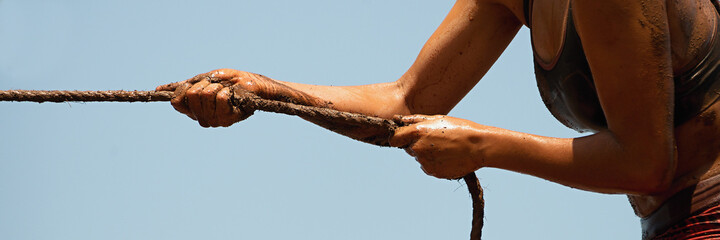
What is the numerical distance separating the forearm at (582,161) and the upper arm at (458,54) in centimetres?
54

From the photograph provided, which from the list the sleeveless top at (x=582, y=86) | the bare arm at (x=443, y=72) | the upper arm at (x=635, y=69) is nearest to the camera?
the upper arm at (x=635, y=69)

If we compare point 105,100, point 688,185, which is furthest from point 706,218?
point 105,100

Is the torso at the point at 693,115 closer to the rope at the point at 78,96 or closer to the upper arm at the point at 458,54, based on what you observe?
the upper arm at the point at 458,54

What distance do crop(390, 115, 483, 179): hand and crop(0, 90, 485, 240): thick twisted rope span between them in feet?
0.20

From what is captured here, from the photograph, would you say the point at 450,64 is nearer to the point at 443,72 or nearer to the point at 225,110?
the point at 443,72

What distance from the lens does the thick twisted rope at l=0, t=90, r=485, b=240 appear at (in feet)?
6.87

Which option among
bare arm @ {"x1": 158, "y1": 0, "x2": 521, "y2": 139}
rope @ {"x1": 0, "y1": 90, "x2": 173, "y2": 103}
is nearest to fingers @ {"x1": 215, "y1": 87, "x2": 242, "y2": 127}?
rope @ {"x1": 0, "y1": 90, "x2": 173, "y2": 103}

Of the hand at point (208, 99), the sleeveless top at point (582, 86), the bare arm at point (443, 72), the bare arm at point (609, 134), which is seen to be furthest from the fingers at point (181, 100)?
the sleeveless top at point (582, 86)

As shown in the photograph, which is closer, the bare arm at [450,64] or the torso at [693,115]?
the torso at [693,115]

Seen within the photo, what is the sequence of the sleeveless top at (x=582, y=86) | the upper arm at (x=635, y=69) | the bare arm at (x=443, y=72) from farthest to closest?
the bare arm at (x=443, y=72) < the sleeveless top at (x=582, y=86) < the upper arm at (x=635, y=69)

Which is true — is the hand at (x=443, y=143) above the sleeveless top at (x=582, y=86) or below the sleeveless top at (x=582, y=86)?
below

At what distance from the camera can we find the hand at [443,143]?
6.87 feet

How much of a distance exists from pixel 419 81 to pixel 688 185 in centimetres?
82

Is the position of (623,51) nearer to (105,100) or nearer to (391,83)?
(391,83)
